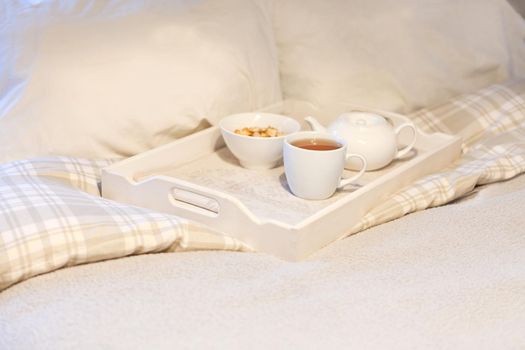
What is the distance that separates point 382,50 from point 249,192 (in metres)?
0.59

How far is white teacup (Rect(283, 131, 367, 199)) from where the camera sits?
1.08m

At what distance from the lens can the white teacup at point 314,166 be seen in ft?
3.54

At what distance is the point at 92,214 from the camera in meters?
0.96

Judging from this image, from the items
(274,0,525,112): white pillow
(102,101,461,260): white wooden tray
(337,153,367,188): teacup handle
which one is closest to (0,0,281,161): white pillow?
(102,101,461,260): white wooden tray

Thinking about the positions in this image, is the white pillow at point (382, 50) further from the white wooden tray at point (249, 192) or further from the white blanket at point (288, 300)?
the white blanket at point (288, 300)

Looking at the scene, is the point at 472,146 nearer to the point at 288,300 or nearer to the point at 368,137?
the point at 368,137

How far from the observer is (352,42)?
61.7 inches

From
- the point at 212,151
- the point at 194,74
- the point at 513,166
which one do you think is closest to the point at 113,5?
the point at 194,74

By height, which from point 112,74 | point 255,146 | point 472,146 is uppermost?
point 112,74

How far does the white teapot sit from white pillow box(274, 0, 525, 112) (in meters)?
0.28

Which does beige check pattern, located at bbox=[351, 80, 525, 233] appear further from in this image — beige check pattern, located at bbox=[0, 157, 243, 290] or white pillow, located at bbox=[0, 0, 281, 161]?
white pillow, located at bbox=[0, 0, 281, 161]

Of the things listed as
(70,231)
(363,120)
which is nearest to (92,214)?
(70,231)

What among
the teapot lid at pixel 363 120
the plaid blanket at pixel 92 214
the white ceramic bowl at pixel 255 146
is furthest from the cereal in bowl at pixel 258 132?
the plaid blanket at pixel 92 214

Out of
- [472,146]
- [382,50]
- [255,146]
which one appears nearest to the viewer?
[255,146]
